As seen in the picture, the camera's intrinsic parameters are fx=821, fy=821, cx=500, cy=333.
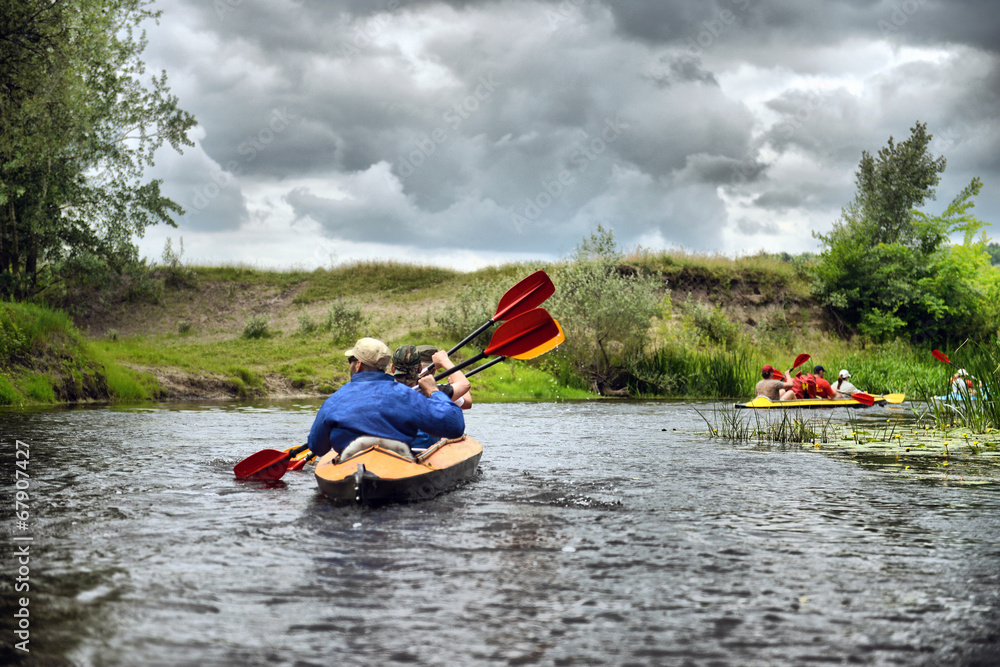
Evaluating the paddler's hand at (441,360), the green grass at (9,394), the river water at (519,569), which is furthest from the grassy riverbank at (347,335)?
the paddler's hand at (441,360)

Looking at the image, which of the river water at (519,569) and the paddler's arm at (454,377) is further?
the paddler's arm at (454,377)

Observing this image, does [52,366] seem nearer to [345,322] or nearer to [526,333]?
[526,333]

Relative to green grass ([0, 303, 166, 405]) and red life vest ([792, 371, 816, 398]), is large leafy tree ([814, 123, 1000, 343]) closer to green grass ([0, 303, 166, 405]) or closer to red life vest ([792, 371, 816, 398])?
red life vest ([792, 371, 816, 398])

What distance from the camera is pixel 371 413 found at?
19.7ft

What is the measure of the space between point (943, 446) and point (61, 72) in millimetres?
15158

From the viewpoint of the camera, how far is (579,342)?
2203 cm

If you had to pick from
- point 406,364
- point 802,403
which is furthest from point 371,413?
point 802,403

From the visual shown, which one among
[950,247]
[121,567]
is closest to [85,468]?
[121,567]

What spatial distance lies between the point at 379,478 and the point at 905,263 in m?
32.4

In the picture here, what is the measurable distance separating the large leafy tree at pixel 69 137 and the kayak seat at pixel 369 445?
12024 mm

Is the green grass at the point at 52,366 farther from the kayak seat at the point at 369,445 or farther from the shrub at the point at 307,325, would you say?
the kayak seat at the point at 369,445

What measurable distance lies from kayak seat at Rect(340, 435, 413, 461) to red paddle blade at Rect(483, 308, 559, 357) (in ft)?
10.4

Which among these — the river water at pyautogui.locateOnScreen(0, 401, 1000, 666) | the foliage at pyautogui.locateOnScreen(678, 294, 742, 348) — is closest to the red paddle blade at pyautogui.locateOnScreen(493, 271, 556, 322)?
the river water at pyautogui.locateOnScreen(0, 401, 1000, 666)

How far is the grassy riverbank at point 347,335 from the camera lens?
16406 millimetres
